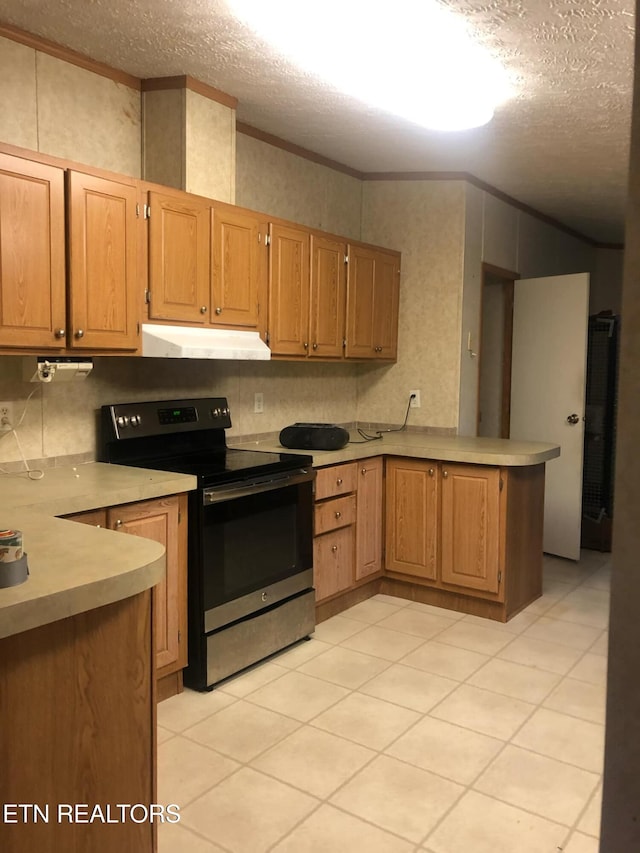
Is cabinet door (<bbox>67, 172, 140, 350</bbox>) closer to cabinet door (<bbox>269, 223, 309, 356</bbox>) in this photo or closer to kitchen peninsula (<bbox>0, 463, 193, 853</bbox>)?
cabinet door (<bbox>269, 223, 309, 356</bbox>)

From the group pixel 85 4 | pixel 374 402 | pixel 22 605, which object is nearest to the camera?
pixel 22 605

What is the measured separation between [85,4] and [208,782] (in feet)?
8.76

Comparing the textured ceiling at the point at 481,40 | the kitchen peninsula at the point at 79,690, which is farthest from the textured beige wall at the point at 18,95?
the kitchen peninsula at the point at 79,690

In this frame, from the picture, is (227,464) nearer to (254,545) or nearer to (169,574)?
(254,545)

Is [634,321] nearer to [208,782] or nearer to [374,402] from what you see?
[208,782]

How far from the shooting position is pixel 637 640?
0.62 meters

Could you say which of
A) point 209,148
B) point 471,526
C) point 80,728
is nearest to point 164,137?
point 209,148

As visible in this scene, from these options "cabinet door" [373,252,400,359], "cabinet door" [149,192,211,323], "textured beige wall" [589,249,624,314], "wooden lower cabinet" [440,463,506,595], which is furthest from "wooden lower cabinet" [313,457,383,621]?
"textured beige wall" [589,249,624,314]

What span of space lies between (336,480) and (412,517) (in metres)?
0.61

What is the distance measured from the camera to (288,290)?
3.69 meters

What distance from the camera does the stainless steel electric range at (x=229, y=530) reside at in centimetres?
288

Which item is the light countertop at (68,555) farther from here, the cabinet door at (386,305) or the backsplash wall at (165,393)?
the cabinet door at (386,305)

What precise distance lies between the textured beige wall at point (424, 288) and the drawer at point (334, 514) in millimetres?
1083

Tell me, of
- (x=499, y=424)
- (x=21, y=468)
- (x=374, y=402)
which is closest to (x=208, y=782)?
(x=21, y=468)
